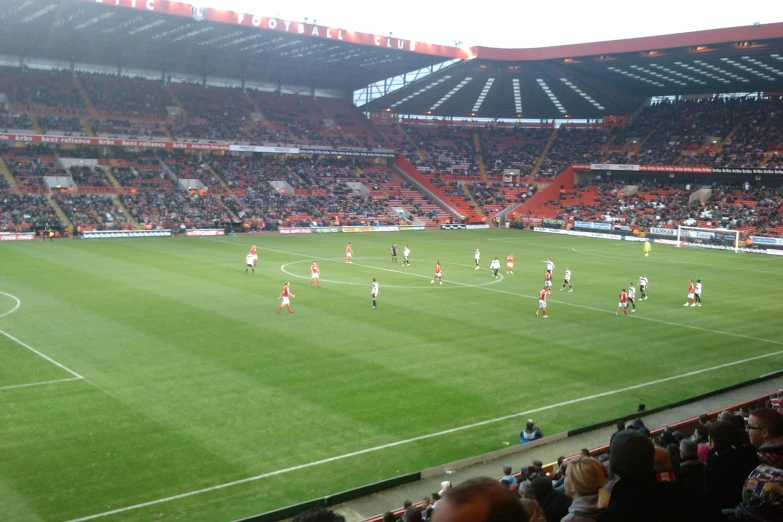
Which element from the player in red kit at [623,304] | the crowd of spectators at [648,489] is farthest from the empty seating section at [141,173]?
the crowd of spectators at [648,489]

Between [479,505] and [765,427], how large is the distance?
4.31m

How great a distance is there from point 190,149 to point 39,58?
61.6 feet

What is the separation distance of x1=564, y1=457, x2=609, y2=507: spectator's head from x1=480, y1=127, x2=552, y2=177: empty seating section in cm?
8950

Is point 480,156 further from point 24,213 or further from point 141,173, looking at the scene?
point 24,213

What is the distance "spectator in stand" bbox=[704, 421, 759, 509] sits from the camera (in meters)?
5.95

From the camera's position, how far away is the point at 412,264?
45906mm

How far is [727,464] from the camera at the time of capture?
605 cm

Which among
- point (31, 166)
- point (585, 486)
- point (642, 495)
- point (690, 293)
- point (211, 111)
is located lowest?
point (690, 293)

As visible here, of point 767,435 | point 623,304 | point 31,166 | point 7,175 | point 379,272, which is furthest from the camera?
point 31,166

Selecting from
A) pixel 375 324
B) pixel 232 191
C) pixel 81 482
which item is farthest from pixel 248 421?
pixel 232 191

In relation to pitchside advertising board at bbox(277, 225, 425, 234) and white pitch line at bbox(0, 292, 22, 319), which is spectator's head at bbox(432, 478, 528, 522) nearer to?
white pitch line at bbox(0, 292, 22, 319)

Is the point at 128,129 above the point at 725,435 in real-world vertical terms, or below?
above

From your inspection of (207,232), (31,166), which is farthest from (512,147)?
(31,166)

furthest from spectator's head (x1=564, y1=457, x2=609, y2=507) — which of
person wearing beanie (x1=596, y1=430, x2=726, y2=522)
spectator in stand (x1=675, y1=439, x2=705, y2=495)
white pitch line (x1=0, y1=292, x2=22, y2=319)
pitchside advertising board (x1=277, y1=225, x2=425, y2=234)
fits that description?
pitchside advertising board (x1=277, y1=225, x2=425, y2=234)
